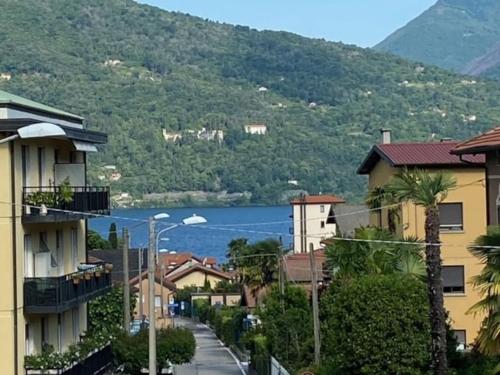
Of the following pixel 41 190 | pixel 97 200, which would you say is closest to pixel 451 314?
pixel 97 200

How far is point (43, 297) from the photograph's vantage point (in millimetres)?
32875

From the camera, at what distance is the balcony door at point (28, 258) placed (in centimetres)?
3319

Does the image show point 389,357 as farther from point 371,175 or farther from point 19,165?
point 371,175

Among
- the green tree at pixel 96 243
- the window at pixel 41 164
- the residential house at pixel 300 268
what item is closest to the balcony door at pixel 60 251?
the window at pixel 41 164

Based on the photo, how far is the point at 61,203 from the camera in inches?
1355

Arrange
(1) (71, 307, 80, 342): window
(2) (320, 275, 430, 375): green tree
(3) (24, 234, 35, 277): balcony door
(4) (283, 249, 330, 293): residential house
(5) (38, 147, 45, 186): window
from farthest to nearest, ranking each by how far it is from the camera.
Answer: (4) (283, 249, 330, 293): residential house < (1) (71, 307, 80, 342): window < (5) (38, 147, 45, 186): window < (3) (24, 234, 35, 277): balcony door < (2) (320, 275, 430, 375): green tree

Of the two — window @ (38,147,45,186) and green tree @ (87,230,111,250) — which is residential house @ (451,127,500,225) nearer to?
window @ (38,147,45,186)

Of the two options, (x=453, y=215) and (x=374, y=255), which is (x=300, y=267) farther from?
→ (x=374, y=255)

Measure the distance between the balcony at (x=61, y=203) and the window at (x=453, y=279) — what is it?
18149 mm

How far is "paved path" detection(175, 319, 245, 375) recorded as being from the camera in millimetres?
58094

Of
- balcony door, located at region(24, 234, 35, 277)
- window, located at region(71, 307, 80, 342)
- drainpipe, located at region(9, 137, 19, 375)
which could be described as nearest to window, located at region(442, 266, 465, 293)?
window, located at region(71, 307, 80, 342)

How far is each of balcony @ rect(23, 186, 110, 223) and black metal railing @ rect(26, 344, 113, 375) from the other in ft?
12.7

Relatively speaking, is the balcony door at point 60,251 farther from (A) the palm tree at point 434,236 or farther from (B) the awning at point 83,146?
(A) the palm tree at point 434,236

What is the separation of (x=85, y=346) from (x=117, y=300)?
13790 mm
